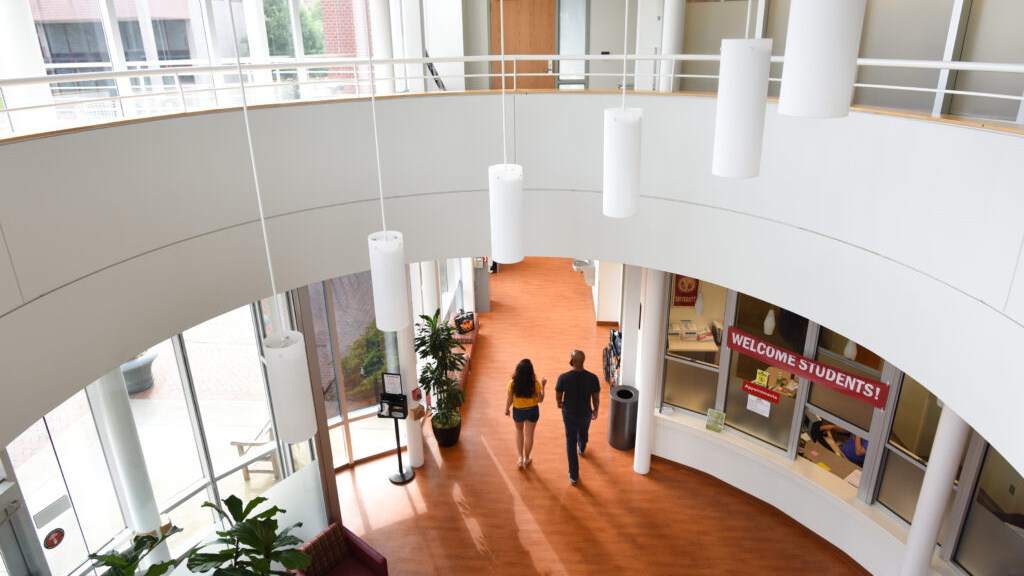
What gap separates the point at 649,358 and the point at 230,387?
188 inches

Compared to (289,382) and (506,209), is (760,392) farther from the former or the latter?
(289,382)

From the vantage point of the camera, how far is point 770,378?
24.3 ft

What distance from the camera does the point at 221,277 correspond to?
5281 mm

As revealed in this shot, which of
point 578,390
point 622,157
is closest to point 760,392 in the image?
→ point 578,390

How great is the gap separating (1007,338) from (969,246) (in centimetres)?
61

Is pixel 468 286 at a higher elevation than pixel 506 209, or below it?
below

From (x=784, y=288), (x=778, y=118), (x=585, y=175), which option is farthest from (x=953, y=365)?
(x=585, y=175)

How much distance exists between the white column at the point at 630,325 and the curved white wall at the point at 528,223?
1.65 m

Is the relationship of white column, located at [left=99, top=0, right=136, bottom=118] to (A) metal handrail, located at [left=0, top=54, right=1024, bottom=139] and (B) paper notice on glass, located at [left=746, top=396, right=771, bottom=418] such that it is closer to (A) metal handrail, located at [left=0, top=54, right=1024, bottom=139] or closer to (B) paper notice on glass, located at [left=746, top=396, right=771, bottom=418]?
(A) metal handrail, located at [left=0, top=54, right=1024, bottom=139]

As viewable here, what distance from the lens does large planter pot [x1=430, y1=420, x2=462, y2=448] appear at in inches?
337

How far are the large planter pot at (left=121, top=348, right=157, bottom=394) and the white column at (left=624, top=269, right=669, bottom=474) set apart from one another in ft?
17.4

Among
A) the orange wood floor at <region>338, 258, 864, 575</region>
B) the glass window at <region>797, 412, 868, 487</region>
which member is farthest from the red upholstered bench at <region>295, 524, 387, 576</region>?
the glass window at <region>797, 412, 868, 487</region>

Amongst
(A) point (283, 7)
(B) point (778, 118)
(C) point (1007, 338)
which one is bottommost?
(C) point (1007, 338)

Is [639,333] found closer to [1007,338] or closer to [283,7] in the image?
[1007,338]
